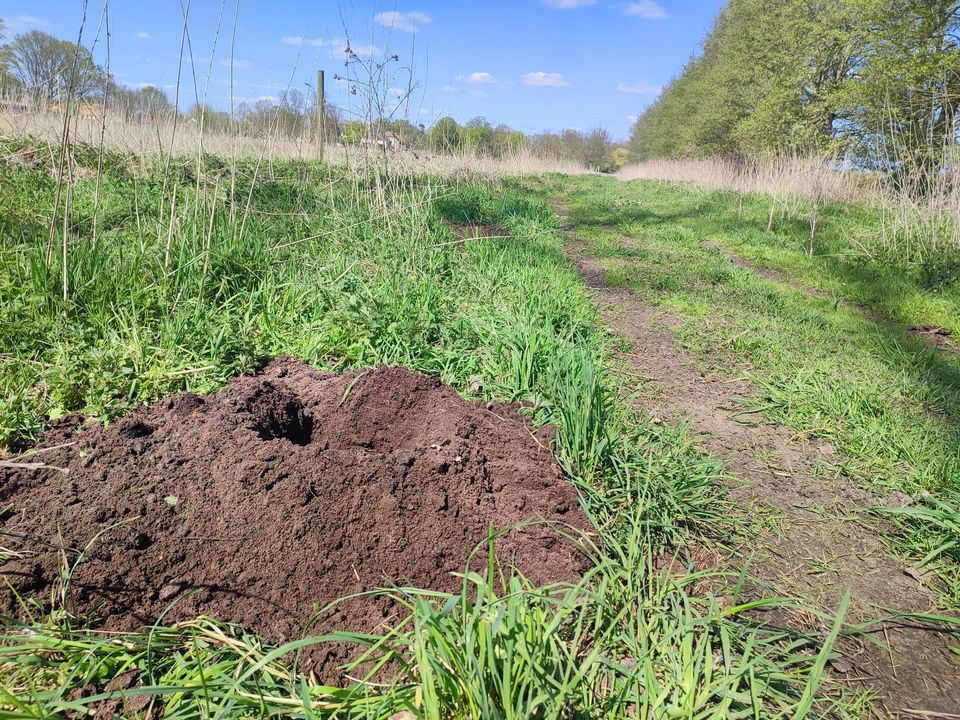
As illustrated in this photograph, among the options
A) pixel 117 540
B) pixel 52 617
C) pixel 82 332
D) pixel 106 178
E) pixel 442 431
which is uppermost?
pixel 106 178

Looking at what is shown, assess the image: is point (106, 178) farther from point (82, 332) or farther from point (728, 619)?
point (728, 619)

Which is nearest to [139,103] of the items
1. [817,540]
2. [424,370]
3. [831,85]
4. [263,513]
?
[424,370]

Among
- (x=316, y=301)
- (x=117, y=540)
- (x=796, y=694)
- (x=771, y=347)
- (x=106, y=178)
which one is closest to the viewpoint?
(x=796, y=694)

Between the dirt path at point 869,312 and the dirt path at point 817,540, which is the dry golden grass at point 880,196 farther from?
the dirt path at point 817,540

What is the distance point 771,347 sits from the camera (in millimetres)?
3873

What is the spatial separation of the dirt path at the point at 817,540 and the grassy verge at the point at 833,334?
13 centimetres

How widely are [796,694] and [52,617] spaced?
1897 millimetres

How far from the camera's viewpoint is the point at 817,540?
2.12m

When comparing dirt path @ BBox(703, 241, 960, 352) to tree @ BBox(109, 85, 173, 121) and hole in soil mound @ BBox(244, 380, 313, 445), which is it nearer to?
hole in soil mound @ BBox(244, 380, 313, 445)

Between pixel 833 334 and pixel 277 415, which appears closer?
pixel 277 415

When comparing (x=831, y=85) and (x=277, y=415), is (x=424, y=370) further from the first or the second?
(x=831, y=85)

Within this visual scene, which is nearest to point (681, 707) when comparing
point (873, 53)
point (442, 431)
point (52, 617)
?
point (442, 431)

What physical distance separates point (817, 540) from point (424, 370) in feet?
6.23

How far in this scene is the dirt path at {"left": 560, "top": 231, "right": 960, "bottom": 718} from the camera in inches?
61.9
